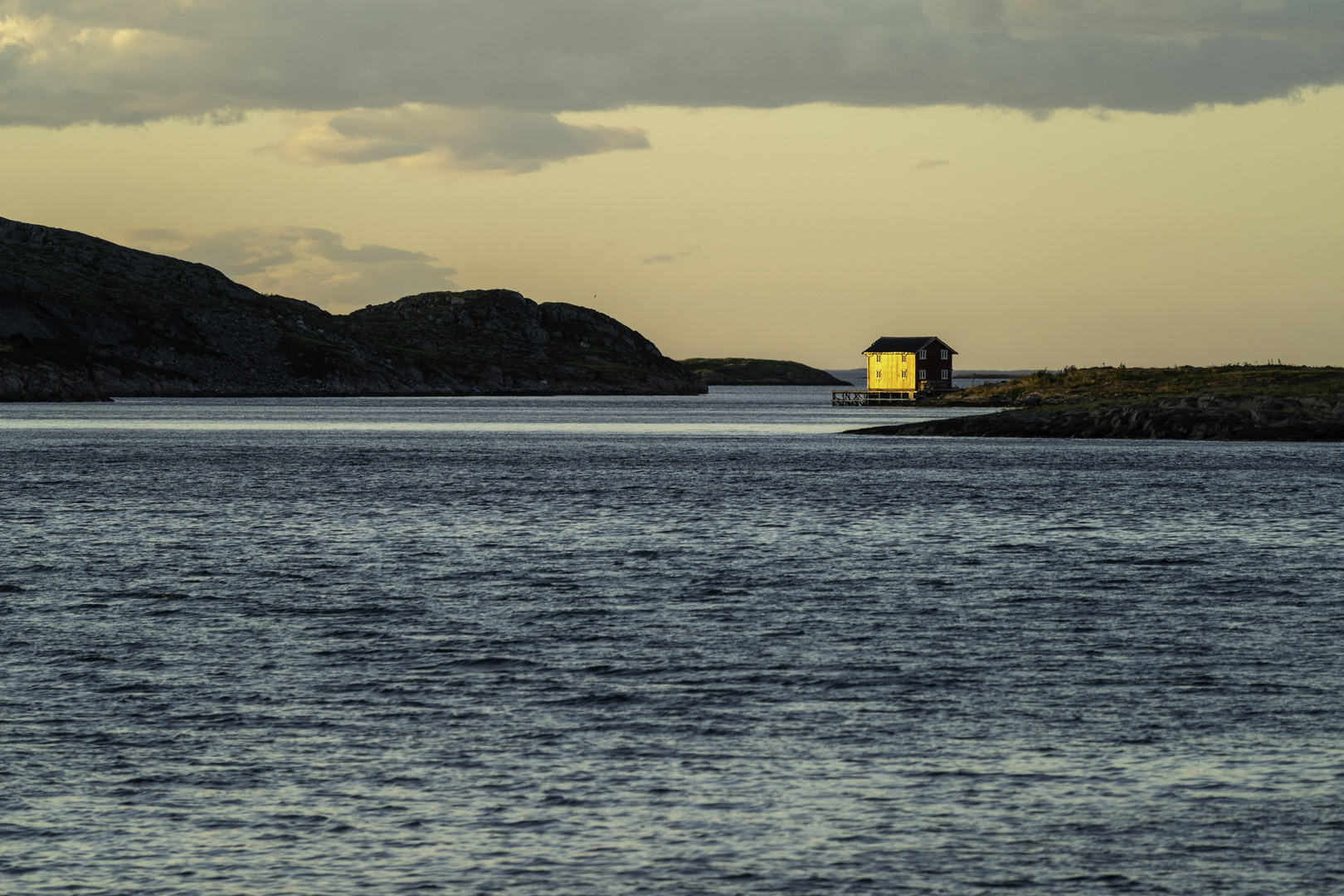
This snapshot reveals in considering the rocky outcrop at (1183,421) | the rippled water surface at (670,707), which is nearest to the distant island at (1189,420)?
the rocky outcrop at (1183,421)

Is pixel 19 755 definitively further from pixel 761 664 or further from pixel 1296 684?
pixel 1296 684

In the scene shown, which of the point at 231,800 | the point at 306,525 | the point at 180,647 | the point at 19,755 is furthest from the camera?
the point at 306,525

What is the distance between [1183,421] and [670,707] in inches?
4276

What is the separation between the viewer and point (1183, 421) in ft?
385

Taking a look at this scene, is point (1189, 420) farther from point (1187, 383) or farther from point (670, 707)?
point (670, 707)

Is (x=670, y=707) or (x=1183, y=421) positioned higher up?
(x=1183, y=421)

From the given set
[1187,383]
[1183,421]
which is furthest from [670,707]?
[1187,383]

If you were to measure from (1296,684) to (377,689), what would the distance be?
12.6m

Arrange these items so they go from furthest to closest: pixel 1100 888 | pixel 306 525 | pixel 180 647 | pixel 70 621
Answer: pixel 306 525 < pixel 70 621 < pixel 180 647 < pixel 1100 888

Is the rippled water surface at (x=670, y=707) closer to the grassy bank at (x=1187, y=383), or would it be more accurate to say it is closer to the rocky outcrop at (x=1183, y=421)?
the rocky outcrop at (x=1183, y=421)

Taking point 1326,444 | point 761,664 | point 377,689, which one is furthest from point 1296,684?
point 1326,444

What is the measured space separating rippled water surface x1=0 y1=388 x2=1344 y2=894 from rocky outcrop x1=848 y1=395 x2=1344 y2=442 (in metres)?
72.8

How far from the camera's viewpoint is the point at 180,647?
22281 mm

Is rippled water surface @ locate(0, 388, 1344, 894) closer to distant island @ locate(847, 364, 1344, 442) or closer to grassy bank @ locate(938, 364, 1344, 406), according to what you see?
distant island @ locate(847, 364, 1344, 442)
